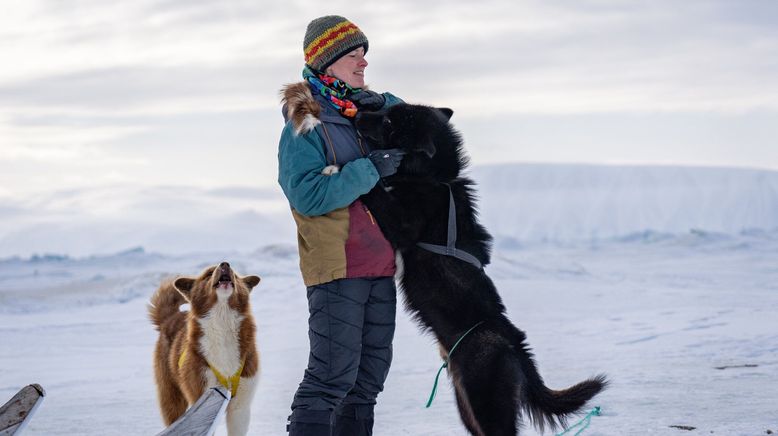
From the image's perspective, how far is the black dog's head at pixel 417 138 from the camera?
126 inches

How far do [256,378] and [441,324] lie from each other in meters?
1.23

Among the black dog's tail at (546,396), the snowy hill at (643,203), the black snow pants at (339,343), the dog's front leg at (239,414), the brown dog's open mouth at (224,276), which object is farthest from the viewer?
the snowy hill at (643,203)

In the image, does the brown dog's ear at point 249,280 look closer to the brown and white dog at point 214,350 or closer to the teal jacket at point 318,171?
the brown and white dog at point 214,350

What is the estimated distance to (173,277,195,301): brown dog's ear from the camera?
13.1 feet

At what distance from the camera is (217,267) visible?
397 cm

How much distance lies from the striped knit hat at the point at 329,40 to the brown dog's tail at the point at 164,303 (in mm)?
1798

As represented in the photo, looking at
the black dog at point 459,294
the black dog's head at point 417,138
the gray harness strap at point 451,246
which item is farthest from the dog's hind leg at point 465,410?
the black dog's head at point 417,138

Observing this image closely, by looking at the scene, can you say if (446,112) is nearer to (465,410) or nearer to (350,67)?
(350,67)

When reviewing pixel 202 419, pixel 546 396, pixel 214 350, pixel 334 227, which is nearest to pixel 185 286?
pixel 214 350

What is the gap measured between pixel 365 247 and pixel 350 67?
70cm

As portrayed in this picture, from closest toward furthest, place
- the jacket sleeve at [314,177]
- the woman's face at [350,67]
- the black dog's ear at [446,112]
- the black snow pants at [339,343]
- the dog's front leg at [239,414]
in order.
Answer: the jacket sleeve at [314,177], the black snow pants at [339,343], the woman's face at [350,67], the black dog's ear at [446,112], the dog's front leg at [239,414]

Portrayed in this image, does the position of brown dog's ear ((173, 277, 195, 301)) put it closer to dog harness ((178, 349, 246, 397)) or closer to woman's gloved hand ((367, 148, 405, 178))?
dog harness ((178, 349, 246, 397))

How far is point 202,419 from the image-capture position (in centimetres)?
287

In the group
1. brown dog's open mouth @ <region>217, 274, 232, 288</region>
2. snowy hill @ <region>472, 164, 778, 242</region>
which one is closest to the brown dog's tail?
brown dog's open mouth @ <region>217, 274, 232, 288</region>
